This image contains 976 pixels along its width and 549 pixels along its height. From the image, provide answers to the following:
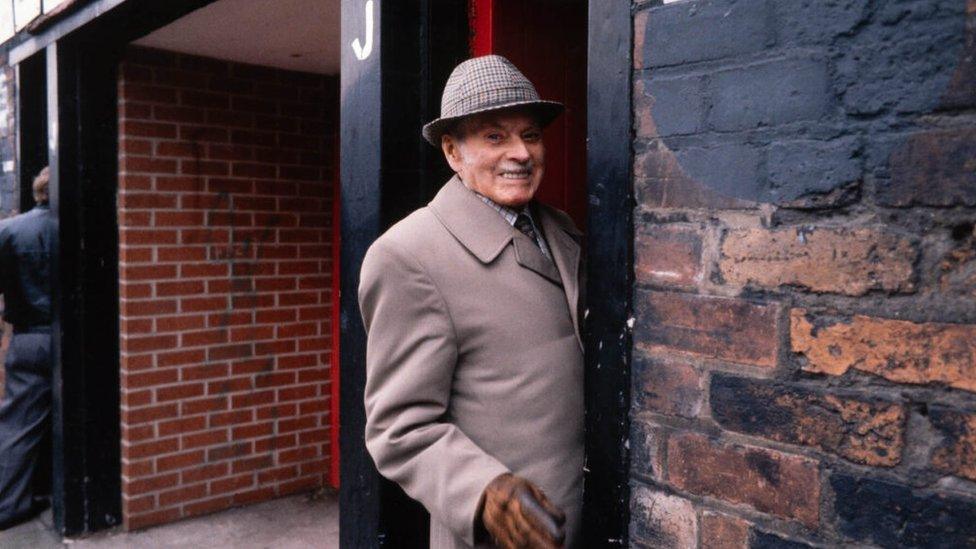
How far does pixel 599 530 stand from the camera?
149 cm

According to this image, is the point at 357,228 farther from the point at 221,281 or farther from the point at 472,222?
the point at 221,281

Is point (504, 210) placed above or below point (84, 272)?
above

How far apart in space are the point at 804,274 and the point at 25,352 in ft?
15.4

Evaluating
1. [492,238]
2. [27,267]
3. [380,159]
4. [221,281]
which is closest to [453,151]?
[492,238]

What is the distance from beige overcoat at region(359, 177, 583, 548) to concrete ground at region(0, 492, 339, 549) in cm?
278

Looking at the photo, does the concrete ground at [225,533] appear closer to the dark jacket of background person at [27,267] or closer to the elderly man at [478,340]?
the dark jacket of background person at [27,267]

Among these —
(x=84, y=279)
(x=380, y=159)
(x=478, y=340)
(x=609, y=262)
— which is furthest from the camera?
(x=84, y=279)

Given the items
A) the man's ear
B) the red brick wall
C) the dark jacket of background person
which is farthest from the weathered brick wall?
the dark jacket of background person

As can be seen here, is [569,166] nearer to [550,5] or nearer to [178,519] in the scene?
[550,5]

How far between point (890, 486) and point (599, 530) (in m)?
0.59

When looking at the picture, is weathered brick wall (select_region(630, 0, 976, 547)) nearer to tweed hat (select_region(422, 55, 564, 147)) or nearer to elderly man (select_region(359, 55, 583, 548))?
elderly man (select_region(359, 55, 583, 548))

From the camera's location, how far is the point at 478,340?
154 cm

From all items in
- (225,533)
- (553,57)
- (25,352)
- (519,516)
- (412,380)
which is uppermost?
(553,57)

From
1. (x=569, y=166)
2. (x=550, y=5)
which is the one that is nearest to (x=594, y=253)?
(x=569, y=166)
